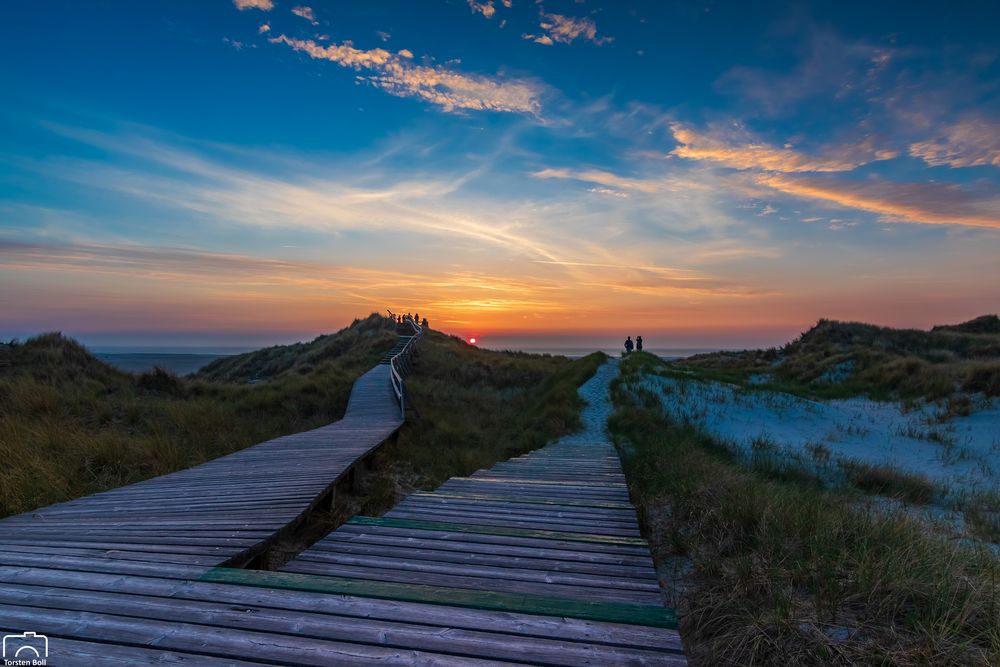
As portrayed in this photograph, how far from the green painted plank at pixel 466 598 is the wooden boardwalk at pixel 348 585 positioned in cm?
1

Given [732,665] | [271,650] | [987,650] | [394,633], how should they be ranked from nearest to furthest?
[271,650] → [394,633] → [987,650] → [732,665]

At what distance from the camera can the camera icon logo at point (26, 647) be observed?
209cm

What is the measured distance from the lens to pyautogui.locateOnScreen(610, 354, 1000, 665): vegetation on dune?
253 centimetres

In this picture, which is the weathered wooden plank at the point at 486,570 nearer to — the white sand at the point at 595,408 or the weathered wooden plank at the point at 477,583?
the weathered wooden plank at the point at 477,583

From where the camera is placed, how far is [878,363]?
2005 cm

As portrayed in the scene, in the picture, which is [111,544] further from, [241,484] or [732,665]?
[732,665]

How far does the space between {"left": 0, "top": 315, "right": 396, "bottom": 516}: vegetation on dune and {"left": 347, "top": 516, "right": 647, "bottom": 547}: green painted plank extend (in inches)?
189

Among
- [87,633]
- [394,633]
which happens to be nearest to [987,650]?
[394,633]

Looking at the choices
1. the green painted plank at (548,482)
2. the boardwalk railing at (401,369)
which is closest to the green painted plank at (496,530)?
the green painted plank at (548,482)

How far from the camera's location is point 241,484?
19.9ft

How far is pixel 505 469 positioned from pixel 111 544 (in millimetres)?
4813

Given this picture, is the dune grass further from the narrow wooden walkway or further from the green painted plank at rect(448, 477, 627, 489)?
the green painted plank at rect(448, 477, 627, 489)

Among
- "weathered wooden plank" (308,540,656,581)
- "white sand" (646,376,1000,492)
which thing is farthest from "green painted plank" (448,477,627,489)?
"white sand" (646,376,1000,492)

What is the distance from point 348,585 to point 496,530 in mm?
1432
